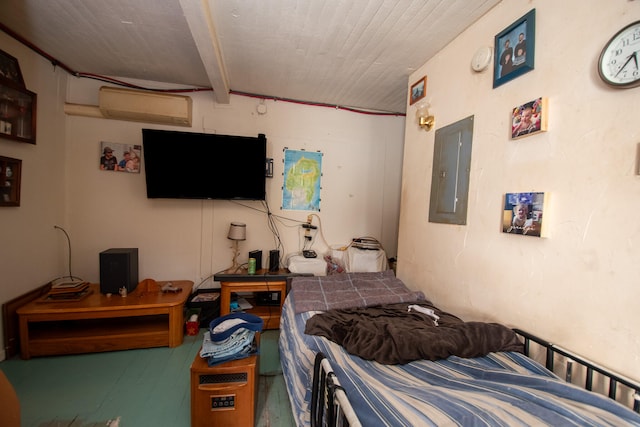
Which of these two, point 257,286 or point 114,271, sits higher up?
point 114,271

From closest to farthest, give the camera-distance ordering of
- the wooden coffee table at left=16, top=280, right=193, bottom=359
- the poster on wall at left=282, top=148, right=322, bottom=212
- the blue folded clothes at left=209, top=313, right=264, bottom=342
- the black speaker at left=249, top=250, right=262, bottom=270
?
1. the blue folded clothes at left=209, top=313, right=264, bottom=342
2. the wooden coffee table at left=16, top=280, right=193, bottom=359
3. the black speaker at left=249, top=250, right=262, bottom=270
4. the poster on wall at left=282, top=148, right=322, bottom=212

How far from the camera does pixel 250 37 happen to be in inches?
65.6

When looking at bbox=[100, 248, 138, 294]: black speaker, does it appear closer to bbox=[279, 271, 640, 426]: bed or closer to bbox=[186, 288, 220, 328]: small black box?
bbox=[186, 288, 220, 328]: small black box

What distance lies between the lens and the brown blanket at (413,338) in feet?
3.51

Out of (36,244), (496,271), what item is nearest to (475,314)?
(496,271)

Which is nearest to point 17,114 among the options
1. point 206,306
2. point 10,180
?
point 10,180

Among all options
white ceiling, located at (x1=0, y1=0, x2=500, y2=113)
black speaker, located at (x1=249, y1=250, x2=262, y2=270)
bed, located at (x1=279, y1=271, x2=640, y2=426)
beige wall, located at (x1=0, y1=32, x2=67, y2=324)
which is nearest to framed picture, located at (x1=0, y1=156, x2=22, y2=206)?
beige wall, located at (x1=0, y1=32, x2=67, y2=324)

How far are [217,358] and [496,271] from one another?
155 centimetres

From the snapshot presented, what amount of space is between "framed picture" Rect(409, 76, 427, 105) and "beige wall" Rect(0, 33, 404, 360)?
0.85 metres

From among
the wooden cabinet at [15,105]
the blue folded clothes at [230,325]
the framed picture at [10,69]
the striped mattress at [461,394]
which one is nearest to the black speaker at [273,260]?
the blue folded clothes at [230,325]

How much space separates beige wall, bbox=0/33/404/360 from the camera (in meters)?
1.92

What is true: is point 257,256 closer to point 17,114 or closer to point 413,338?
point 413,338

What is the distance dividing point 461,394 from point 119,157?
3146 millimetres

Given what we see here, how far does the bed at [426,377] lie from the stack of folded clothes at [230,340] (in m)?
0.25
